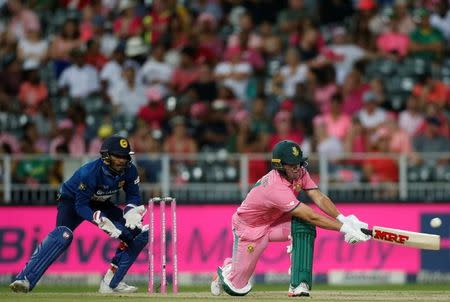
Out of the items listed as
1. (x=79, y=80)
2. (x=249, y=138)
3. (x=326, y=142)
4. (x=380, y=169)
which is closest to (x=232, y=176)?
(x=249, y=138)

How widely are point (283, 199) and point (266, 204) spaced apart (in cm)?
30

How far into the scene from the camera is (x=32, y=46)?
22.2 metres

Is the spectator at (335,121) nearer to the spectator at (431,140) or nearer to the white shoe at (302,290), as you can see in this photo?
the spectator at (431,140)

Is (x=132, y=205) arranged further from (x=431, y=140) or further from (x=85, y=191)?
(x=431, y=140)

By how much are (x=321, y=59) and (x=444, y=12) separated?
2.30m

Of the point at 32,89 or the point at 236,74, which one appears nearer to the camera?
the point at 236,74

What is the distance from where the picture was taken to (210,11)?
22281mm

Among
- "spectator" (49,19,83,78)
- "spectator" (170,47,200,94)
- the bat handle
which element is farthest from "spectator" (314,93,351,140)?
the bat handle

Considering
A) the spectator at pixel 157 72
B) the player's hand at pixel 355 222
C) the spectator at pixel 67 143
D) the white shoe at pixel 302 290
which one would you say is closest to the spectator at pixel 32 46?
the spectator at pixel 157 72

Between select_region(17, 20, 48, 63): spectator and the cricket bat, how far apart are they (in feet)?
32.6

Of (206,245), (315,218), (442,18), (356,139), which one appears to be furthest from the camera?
(442,18)

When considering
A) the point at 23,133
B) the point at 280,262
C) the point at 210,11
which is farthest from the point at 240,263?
the point at 210,11

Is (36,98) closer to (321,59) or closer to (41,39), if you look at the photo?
(41,39)

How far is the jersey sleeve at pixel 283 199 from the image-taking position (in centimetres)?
1339
